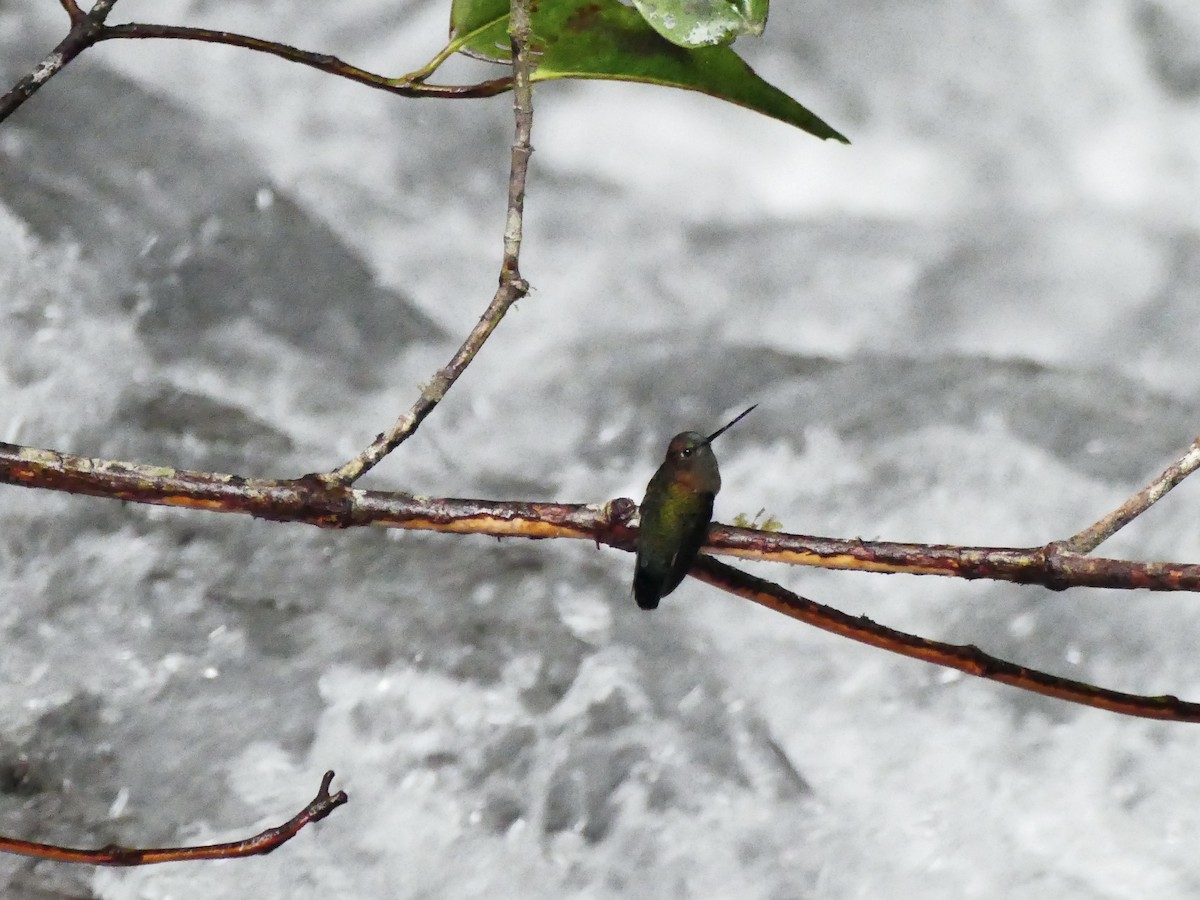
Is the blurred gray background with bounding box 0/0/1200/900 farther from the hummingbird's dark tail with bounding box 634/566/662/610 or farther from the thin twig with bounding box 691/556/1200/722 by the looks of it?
the thin twig with bounding box 691/556/1200/722

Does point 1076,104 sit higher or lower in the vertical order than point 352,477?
higher

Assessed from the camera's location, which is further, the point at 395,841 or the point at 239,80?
the point at 239,80

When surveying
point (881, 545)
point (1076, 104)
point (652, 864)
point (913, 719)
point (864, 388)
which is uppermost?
point (1076, 104)

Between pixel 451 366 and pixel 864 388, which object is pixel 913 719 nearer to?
pixel 864 388

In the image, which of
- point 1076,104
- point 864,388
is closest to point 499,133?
point 864,388

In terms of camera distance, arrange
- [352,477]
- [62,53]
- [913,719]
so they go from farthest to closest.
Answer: [913,719] < [62,53] < [352,477]

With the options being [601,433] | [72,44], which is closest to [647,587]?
[72,44]

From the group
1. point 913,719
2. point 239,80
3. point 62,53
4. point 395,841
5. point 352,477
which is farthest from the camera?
point 239,80
